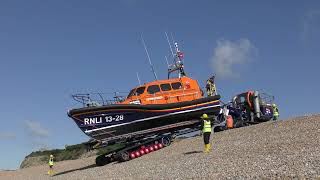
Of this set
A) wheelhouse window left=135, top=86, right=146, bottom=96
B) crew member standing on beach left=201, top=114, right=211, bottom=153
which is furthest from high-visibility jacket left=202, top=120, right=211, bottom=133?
wheelhouse window left=135, top=86, right=146, bottom=96

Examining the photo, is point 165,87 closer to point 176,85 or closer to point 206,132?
point 176,85

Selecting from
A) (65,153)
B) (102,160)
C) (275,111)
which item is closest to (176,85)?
(102,160)

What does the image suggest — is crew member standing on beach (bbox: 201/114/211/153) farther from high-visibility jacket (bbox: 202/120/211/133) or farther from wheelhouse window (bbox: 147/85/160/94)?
wheelhouse window (bbox: 147/85/160/94)

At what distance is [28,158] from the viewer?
53.5 meters

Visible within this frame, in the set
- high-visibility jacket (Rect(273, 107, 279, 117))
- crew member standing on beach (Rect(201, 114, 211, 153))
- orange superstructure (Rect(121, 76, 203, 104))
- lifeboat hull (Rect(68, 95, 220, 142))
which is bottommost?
crew member standing on beach (Rect(201, 114, 211, 153))

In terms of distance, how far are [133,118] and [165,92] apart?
93.9 inches

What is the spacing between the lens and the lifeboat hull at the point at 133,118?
2167cm

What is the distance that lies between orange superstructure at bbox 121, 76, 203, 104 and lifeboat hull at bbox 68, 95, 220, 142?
1.98 ft

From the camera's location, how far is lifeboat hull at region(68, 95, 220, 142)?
2167 cm

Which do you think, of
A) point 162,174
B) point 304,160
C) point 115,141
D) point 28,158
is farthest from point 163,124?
point 28,158

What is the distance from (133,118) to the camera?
2198cm

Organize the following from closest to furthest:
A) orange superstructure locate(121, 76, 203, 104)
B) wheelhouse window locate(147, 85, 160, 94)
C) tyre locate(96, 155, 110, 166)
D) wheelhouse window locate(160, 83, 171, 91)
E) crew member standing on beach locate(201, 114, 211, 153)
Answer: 1. crew member standing on beach locate(201, 114, 211, 153)
2. tyre locate(96, 155, 110, 166)
3. orange superstructure locate(121, 76, 203, 104)
4. wheelhouse window locate(147, 85, 160, 94)
5. wheelhouse window locate(160, 83, 171, 91)

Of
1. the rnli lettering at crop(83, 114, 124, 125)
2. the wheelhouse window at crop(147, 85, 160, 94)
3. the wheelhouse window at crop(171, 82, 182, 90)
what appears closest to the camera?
the rnli lettering at crop(83, 114, 124, 125)

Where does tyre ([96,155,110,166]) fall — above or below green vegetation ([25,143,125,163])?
below
